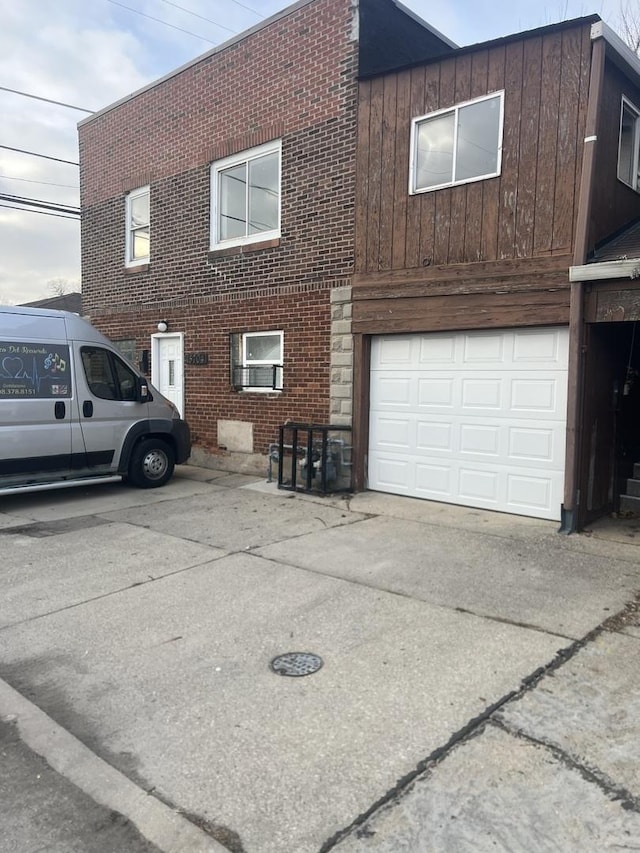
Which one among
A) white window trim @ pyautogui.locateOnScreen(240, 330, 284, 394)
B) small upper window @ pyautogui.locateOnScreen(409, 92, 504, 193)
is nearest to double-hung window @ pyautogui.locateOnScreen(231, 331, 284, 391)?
white window trim @ pyautogui.locateOnScreen(240, 330, 284, 394)

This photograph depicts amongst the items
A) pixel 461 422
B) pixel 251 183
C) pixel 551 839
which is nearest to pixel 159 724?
pixel 551 839

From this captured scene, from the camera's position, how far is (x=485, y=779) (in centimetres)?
276

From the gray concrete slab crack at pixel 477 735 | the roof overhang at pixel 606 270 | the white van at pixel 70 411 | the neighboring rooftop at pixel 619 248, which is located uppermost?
the neighboring rooftop at pixel 619 248

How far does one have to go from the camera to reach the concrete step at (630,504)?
7723mm

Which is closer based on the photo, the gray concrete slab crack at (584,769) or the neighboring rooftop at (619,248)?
the gray concrete slab crack at (584,769)

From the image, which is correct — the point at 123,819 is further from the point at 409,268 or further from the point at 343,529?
the point at 409,268

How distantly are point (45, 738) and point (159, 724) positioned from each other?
0.56m

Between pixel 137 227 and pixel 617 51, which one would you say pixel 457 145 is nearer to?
pixel 617 51

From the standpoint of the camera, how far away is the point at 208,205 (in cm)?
1114

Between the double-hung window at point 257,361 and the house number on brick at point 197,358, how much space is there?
634 millimetres

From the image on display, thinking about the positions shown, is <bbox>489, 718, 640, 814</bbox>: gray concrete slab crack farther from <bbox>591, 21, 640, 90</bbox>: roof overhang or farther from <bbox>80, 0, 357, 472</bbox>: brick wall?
<bbox>591, 21, 640, 90</bbox>: roof overhang

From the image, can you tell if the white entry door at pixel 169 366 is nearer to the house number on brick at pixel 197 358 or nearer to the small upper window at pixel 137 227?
the house number on brick at pixel 197 358

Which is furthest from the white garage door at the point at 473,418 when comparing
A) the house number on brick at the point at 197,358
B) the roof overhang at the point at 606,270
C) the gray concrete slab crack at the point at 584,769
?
the gray concrete slab crack at the point at 584,769

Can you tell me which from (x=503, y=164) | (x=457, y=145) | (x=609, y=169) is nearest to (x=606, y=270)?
(x=609, y=169)
